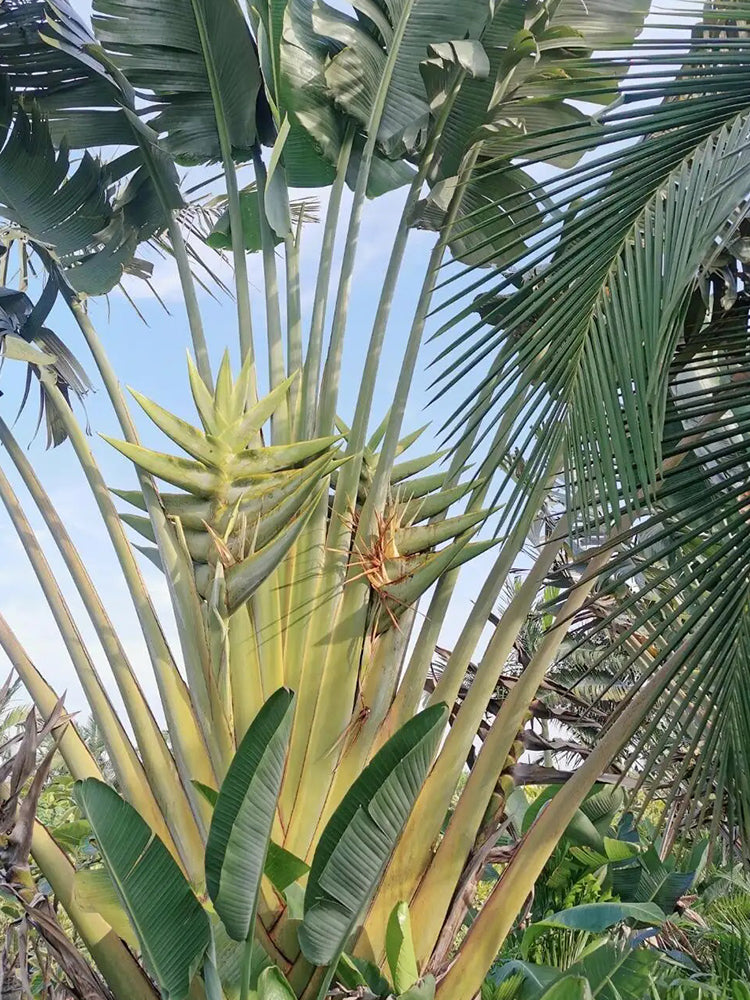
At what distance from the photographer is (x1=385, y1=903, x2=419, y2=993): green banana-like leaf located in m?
2.24

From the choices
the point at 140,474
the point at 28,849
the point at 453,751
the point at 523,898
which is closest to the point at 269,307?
the point at 140,474

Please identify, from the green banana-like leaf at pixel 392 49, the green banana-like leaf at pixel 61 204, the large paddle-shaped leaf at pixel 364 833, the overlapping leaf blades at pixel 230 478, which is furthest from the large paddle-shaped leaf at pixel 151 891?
the green banana-like leaf at pixel 392 49

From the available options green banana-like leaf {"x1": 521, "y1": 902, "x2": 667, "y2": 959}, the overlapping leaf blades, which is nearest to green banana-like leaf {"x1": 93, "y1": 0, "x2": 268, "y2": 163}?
the overlapping leaf blades

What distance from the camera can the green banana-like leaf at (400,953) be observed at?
Answer: 2.24 metres

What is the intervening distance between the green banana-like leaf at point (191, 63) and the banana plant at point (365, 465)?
1cm

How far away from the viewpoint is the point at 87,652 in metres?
2.83

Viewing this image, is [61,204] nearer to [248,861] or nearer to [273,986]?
[248,861]

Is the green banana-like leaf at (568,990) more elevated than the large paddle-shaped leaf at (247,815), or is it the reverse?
the large paddle-shaped leaf at (247,815)

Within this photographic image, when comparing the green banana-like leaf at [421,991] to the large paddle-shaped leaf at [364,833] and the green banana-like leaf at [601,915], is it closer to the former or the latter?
the large paddle-shaped leaf at [364,833]

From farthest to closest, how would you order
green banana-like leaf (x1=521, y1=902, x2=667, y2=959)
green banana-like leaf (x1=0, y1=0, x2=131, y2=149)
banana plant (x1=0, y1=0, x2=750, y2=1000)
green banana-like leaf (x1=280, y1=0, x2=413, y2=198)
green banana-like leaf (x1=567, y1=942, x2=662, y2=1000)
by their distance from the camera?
green banana-like leaf (x1=0, y1=0, x2=131, y2=149) < green banana-like leaf (x1=280, y1=0, x2=413, y2=198) < green banana-like leaf (x1=521, y1=902, x2=667, y2=959) < green banana-like leaf (x1=567, y1=942, x2=662, y2=1000) < banana plant (x1=0, y1=0, x2=750, y2=1000)

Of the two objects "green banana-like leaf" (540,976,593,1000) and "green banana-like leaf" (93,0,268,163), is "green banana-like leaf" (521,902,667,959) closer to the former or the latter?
"green banana-like leaf" (540,976,593,1000)

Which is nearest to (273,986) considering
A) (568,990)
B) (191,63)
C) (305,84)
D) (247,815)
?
(247,815)

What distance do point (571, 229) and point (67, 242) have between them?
259 centimetres

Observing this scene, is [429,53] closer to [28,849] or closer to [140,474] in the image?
[140,474]
